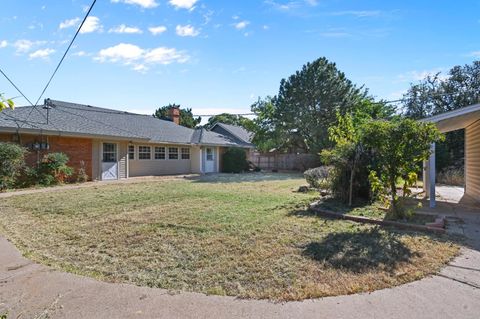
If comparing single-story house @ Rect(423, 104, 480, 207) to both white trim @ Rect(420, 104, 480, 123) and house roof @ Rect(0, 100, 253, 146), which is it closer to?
white trim @ Rect(420, 104, 480, 123)

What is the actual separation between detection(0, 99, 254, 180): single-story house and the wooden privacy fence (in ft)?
15.4

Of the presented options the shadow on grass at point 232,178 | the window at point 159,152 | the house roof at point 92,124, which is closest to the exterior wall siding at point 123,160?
the house roof at point 92,124

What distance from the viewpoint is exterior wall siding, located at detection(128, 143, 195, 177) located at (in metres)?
18.1

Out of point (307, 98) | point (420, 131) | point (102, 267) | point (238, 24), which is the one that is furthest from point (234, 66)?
point (102, 267)

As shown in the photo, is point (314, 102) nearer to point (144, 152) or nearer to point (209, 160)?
point (209, 160)

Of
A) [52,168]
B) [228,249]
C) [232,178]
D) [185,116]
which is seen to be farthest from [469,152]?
[185,116]

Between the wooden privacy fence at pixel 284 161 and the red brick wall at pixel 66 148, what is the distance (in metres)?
15.5

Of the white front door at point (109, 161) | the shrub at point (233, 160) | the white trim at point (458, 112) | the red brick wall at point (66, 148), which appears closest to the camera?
the white trim at point (458, 112)

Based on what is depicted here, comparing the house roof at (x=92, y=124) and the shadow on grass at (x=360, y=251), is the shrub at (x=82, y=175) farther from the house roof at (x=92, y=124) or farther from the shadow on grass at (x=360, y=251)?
the shadow on grass at (x=360, y=251)

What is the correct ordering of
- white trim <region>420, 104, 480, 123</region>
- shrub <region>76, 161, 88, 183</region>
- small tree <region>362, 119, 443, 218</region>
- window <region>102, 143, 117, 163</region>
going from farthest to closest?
1. window <region>102, 143, 117, 163</region>
2. shrub <region>76, 161, 88, 183</region>
3. white trim <region>420, 104, 480, 123</region>
4. small tree <region>362, 119, 443, 218</region>

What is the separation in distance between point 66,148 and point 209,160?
10.3m

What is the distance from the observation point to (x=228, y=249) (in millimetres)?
4617

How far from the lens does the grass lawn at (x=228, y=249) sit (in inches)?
140

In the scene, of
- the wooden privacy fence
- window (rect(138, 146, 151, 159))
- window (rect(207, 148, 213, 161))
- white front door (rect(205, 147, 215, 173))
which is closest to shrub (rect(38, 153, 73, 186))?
window (rect(138, 146, 151, 159))
